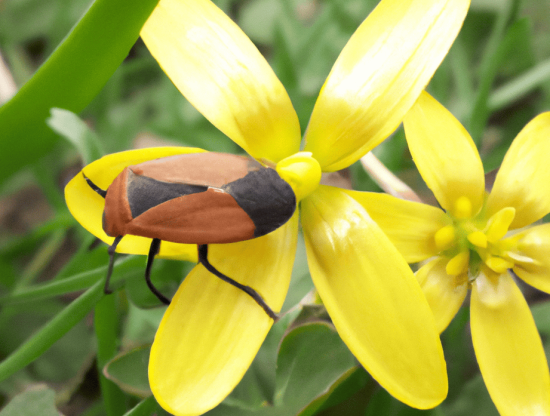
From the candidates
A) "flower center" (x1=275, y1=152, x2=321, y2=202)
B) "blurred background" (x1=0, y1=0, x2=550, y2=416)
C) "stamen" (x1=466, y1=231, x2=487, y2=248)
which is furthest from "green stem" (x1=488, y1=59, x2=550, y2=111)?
"flower center" (x1=275, y1=152, x2=321, y2=202)

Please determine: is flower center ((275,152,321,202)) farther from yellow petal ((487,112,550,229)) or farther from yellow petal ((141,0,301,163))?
yellow petal ((487,112,550,229))

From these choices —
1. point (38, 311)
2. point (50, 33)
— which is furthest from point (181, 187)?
point (50, 33)

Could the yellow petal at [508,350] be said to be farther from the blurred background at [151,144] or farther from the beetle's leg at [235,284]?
the beetle's leg at [235,284]

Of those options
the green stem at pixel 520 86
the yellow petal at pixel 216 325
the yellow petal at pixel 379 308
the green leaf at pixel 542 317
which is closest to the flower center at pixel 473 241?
the yellow petal at pixel 379 308

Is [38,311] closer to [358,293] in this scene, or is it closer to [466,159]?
[358,293]

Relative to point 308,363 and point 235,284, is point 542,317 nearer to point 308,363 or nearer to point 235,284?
point 308,363
